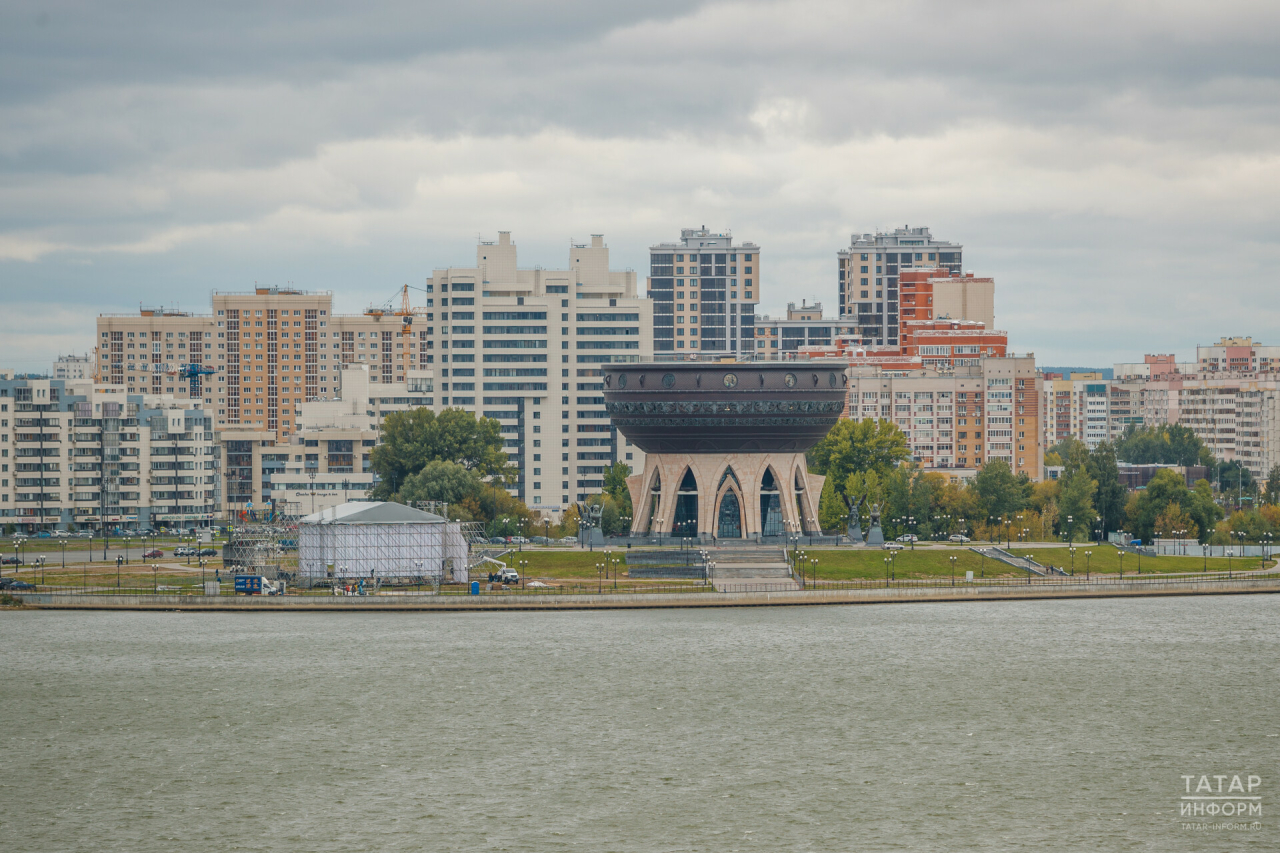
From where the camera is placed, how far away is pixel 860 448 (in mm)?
159125

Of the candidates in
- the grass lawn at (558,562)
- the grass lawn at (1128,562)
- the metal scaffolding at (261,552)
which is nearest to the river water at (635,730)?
the metal scaffolding at (261,552)

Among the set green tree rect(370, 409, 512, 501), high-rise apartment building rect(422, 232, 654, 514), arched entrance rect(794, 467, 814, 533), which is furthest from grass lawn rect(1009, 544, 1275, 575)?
high-rise apartment building rect(422, 232, 654, 514)

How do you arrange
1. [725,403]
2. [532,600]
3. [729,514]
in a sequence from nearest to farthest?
[532,600] → [725,403] → [729,514]

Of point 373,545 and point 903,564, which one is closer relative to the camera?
point 373,545

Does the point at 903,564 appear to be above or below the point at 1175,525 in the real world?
below

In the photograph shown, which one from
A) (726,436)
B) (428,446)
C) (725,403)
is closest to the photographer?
(725,403)

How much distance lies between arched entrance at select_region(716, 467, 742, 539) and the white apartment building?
73151 mm

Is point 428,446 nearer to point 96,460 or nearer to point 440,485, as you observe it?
point 440,485

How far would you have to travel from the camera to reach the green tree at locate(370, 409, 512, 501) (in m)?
164

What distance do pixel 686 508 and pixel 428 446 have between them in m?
38.6

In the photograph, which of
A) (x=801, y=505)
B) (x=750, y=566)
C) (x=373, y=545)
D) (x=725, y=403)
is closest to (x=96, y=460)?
(x=373, y=545)

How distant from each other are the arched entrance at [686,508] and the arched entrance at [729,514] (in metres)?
1.91

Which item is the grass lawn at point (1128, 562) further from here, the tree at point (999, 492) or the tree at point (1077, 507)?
Result: the tree at point (999, 492)

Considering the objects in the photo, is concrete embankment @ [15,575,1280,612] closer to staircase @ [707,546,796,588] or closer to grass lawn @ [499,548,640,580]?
staircase @ [707,546,796,588]
